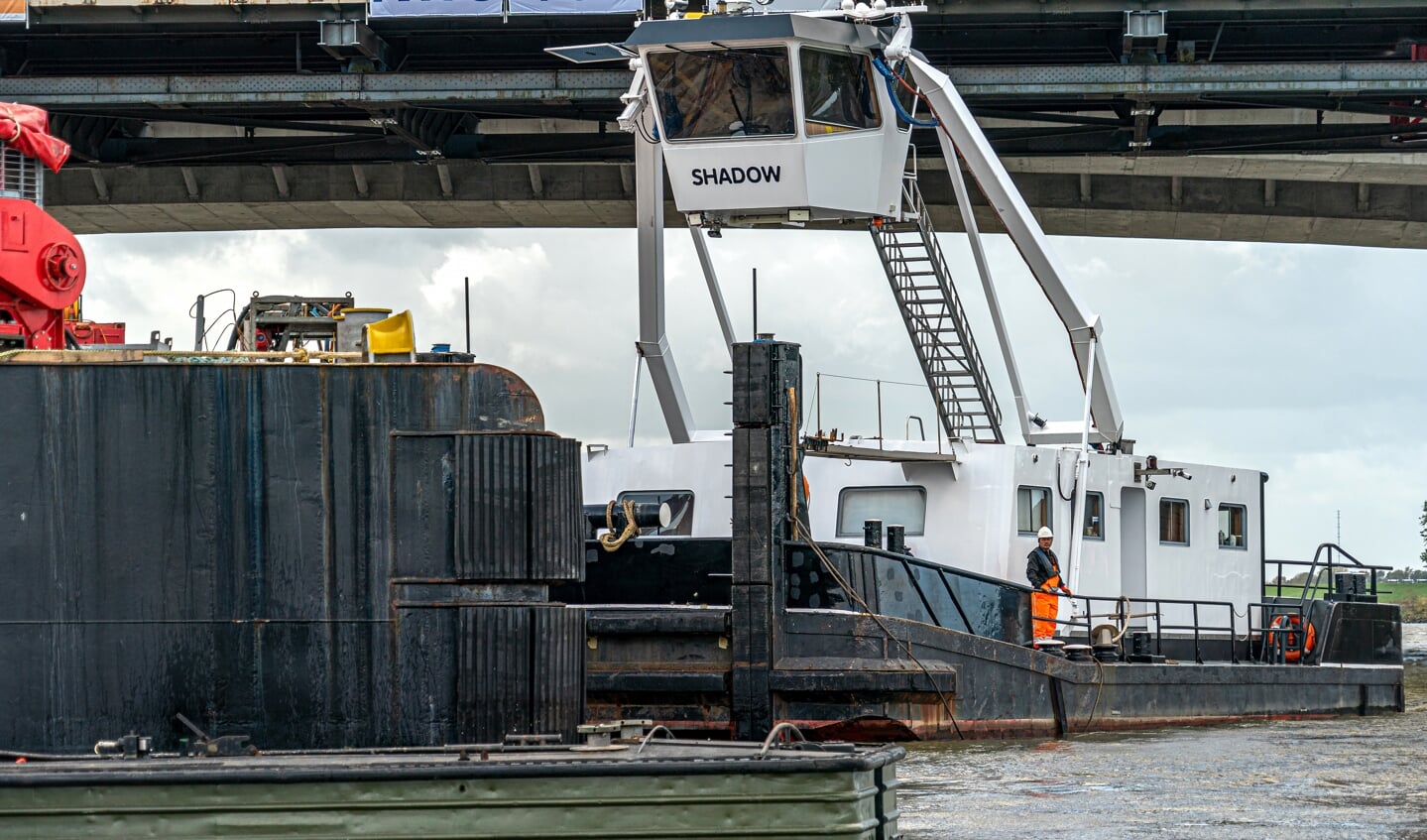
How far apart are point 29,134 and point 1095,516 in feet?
40.4

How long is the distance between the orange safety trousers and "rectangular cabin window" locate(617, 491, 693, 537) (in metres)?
3.59

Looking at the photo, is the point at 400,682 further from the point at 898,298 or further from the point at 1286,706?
the point at 1286,706

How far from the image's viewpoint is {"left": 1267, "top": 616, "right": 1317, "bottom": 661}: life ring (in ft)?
73.6

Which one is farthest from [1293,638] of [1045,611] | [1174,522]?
[1045,611]

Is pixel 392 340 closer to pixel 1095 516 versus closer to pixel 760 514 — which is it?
pixel 760 514

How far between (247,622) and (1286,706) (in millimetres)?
16290

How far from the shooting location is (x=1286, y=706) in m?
21.7

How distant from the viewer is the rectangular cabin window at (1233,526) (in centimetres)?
2198

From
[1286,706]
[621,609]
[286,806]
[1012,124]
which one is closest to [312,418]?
[286,806]

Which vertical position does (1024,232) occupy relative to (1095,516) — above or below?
above

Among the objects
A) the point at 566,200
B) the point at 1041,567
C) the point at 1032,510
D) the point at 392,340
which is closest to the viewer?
the point at 392,340

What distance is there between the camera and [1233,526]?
22203 mm

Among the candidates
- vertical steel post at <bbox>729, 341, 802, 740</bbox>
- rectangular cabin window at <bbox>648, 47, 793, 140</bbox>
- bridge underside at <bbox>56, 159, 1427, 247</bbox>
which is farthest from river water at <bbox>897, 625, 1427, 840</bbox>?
bridge underside at <bbox>56, 159, 1427, 247</bbox>

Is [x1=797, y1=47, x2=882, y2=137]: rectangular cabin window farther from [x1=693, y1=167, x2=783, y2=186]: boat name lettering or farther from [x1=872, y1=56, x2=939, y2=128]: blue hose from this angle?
[x1=693, y1=167, x2=783, y2=186]: boat name lettering
